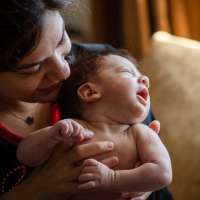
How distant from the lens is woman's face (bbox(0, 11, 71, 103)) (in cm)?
71

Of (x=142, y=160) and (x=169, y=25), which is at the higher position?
(x=142, y=160)

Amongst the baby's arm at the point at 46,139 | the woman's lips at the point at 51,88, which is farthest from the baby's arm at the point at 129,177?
the woman's lips at the point at 51,88

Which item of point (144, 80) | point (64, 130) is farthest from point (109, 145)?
point (144, 80)

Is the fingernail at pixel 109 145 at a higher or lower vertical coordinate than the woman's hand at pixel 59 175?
higher

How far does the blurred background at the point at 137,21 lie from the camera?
6.68ft

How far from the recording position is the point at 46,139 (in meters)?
0.72

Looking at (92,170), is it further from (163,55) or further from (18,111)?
(163,55)

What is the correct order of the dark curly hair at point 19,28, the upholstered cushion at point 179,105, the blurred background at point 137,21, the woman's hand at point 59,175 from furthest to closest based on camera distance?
the blurred background at point 137,21 → the upholstered cushion at point 179,105 → the woman's hand at point 59,175 → the dark curly hair at point 19,28

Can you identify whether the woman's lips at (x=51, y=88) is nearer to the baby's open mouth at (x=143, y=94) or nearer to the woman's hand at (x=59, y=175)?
the woman's hand at (x=59, y=175)

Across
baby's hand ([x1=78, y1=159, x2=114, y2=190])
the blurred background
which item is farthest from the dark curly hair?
the blurred background

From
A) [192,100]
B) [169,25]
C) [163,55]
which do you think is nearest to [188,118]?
[192,100]

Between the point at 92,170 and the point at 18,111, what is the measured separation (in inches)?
19.3

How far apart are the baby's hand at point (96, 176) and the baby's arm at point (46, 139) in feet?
0.32

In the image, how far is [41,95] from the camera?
878 mm
